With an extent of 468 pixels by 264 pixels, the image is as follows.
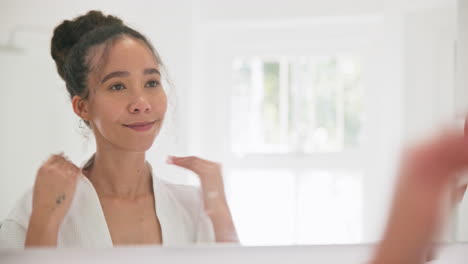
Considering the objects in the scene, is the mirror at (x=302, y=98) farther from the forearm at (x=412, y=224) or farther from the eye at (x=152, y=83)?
the forearm at (x=412, y=224)

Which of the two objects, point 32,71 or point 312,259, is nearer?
point 32,71

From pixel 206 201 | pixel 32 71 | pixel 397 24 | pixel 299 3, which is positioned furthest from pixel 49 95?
pixel 397 24

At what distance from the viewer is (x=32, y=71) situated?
0.79 meters

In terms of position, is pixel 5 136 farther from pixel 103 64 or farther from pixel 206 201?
pixel 206 201

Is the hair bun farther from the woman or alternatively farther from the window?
the window

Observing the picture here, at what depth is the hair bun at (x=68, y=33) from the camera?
78cm

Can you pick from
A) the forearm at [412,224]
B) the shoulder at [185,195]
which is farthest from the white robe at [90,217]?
the forearm at [412,224]

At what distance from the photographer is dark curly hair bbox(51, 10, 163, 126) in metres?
0.78

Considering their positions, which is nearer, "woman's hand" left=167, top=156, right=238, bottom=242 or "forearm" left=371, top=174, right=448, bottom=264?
"forearm" left=371, top=174, right=448, bottom=264

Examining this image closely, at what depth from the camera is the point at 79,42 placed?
784 mm

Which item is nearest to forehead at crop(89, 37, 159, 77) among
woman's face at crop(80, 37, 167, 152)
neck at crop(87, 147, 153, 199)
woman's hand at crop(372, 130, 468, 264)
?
woman's face at crop(80, 37, 167, 152)

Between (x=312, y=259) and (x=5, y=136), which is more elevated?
(x=5, y=136)

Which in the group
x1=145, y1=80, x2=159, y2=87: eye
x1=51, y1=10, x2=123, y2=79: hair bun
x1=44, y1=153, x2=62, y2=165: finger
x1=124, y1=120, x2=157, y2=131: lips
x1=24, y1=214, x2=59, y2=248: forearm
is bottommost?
x1=24, y1=214, x2=59, y2=248: forearm

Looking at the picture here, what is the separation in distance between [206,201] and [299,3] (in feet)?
1.25
